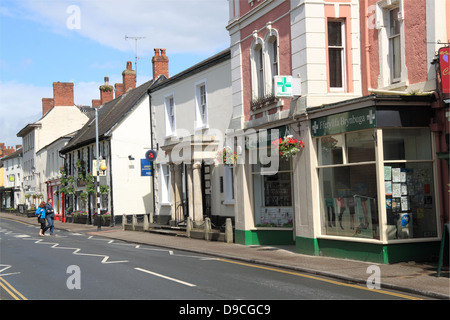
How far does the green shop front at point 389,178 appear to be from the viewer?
42.0 ft

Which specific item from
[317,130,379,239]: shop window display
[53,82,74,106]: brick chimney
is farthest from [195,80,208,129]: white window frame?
[53,82,74,106]: brick chimney

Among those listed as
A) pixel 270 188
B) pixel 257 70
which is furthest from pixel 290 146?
pixel 257 70

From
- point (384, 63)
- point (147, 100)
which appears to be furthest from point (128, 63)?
point (384, 63)

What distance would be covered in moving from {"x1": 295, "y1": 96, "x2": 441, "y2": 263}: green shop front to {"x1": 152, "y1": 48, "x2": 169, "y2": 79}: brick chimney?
21.6 m

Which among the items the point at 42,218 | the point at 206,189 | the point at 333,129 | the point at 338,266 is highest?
the point at 333,129

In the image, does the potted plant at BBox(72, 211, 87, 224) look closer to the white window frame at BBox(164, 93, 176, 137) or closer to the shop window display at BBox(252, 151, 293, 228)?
the white window frame at BBox(164, 93, 176, 137)

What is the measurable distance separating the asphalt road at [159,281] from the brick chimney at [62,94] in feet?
136

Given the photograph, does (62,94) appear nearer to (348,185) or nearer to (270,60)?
(270,60)

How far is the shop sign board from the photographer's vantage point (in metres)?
13.0

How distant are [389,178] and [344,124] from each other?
1.88m

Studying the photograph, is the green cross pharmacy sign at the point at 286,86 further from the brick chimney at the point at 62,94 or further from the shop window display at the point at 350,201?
the brick chimney at the point at 62,94

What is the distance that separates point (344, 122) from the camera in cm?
1377

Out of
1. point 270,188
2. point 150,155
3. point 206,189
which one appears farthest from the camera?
point 150,155

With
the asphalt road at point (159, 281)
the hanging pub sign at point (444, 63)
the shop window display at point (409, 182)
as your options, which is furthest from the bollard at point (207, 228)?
the hanging pub sign at point (444, 63)
